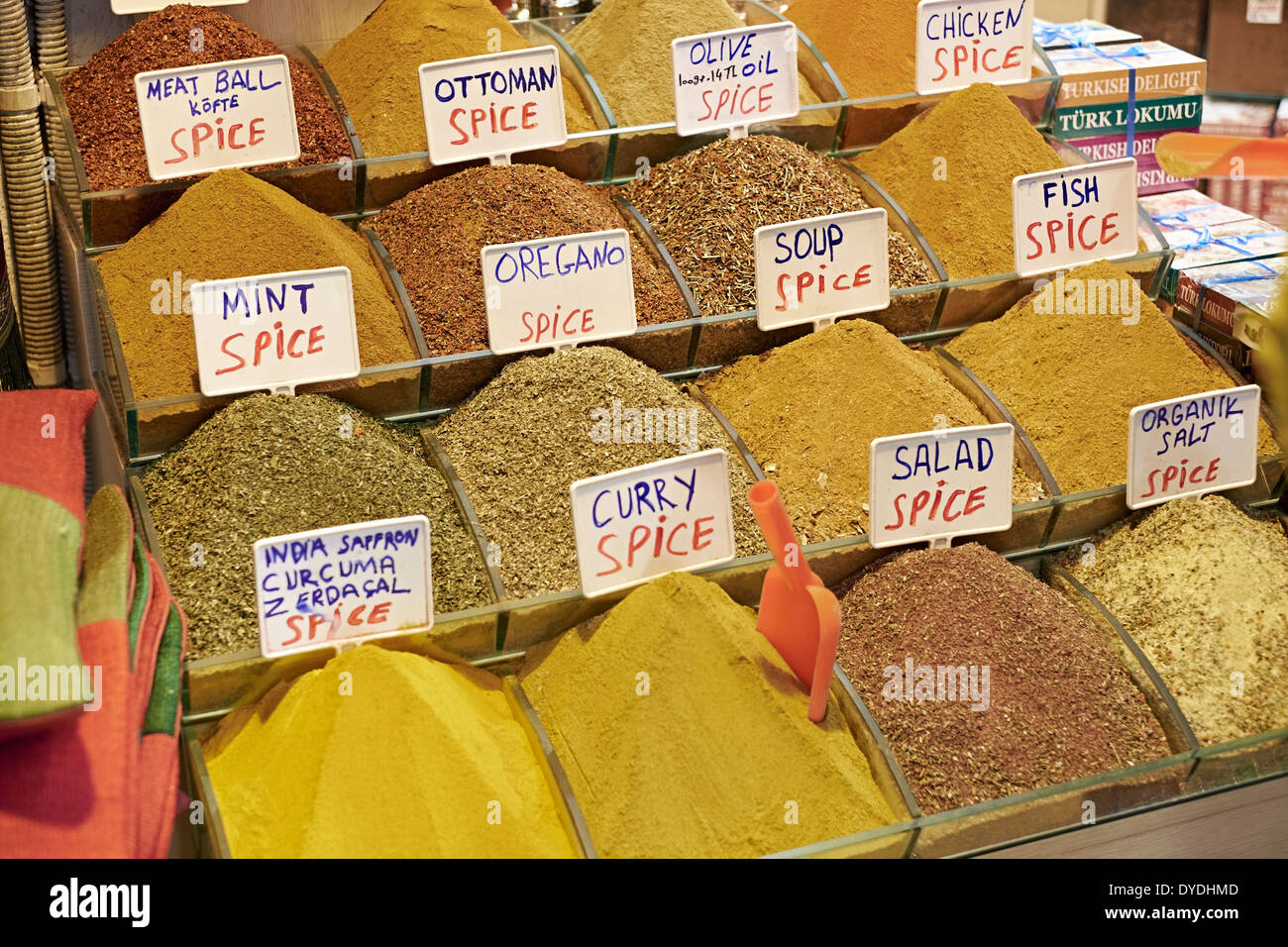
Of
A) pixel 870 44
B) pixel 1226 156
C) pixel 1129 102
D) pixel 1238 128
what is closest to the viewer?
pixel 1226 156

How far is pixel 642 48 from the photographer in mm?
2076

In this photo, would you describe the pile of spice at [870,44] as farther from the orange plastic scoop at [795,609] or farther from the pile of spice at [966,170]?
the orange plastic scoop at [795,609]

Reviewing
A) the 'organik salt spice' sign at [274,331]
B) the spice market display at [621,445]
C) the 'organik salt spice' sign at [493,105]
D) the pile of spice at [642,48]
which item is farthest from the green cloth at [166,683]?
the pile of spice at [642,48]

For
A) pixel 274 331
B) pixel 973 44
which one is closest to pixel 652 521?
pixel 274 331

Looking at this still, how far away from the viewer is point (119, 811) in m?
1.09

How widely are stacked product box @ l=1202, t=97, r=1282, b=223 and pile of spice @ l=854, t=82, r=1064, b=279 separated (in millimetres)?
630

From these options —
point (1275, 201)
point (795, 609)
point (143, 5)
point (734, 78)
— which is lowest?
point (795, 609)

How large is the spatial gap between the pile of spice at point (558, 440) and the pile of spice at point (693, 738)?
14 centimetres

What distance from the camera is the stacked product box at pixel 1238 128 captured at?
2.45 meters

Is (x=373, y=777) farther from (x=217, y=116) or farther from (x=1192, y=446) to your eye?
(x=1192, y=446)

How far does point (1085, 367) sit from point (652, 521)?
71 centimetres

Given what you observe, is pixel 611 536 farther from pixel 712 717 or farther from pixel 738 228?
pixel 738 228
